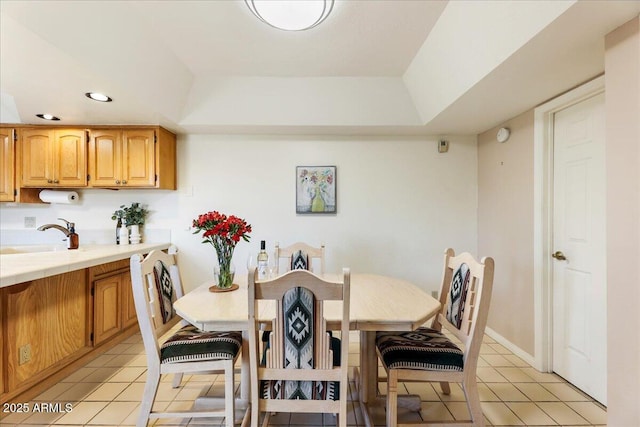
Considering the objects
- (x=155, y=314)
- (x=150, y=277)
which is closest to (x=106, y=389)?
(x=155, y=314)

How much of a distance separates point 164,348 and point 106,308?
4.65 ft

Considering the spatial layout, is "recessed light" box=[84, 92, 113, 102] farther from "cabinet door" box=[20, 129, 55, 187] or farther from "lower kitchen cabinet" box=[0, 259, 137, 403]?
"lower kitchen cabinet" box=[0, 259, 137, 403]

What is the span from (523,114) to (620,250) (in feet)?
5.10

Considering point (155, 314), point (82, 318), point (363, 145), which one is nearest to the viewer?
point (155, 314)

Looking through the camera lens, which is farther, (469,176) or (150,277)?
(469,176)

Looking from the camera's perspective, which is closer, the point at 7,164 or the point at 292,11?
the point at 292,11

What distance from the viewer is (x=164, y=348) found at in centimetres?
157

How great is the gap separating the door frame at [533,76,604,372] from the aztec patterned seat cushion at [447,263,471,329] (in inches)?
41.0

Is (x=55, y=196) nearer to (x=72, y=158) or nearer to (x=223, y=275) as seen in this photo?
(x=72, y=158)

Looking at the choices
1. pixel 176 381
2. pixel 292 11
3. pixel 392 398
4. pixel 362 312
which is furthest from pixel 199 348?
pixel 292 11

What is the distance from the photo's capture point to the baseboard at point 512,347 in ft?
7.80

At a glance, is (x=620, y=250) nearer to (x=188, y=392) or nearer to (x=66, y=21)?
(x=188, y=392)

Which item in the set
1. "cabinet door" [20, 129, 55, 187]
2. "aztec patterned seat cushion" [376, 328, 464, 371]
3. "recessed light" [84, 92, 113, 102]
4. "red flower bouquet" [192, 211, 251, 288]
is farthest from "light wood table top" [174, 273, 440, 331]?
"cabinet door" [20, 129, 55, 187]

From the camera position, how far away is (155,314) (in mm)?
1596
